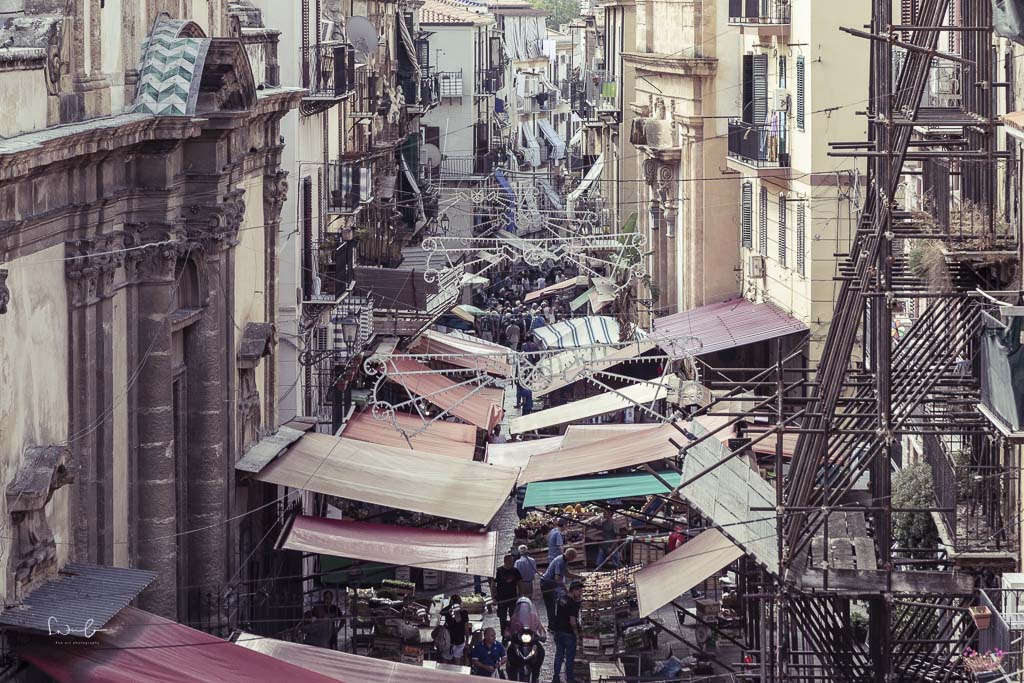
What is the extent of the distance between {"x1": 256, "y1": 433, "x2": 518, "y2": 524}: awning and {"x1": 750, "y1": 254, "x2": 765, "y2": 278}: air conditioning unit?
12720 mm

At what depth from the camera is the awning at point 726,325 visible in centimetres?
3226

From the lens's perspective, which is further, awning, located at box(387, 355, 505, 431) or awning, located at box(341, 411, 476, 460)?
awning, located at box(387, 355, 505, 431)

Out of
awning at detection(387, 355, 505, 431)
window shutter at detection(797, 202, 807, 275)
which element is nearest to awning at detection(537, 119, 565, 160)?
awning at detection(387, 355, 505, 431)

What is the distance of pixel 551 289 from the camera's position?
2286 inches

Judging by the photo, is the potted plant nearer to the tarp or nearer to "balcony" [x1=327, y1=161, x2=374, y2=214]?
"balcony" [x1=327, y1=161, x2=374, y2=214]

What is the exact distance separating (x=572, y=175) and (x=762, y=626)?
61442 millimetres

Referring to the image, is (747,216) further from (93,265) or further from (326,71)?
(93,265)

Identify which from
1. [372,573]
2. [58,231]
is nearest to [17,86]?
[58,231]

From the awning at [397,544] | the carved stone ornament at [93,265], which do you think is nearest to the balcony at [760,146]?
the awning at [397,544]

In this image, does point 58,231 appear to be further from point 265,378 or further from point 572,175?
point 572,175

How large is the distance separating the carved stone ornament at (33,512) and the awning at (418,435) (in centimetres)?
873

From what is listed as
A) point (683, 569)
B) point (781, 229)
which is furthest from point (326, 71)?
point (683, 569)

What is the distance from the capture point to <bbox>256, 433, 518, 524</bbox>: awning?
849 inches

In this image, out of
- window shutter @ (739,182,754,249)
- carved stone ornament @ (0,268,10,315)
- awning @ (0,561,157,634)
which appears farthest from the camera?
window shutter @ (739,182,754,249)
